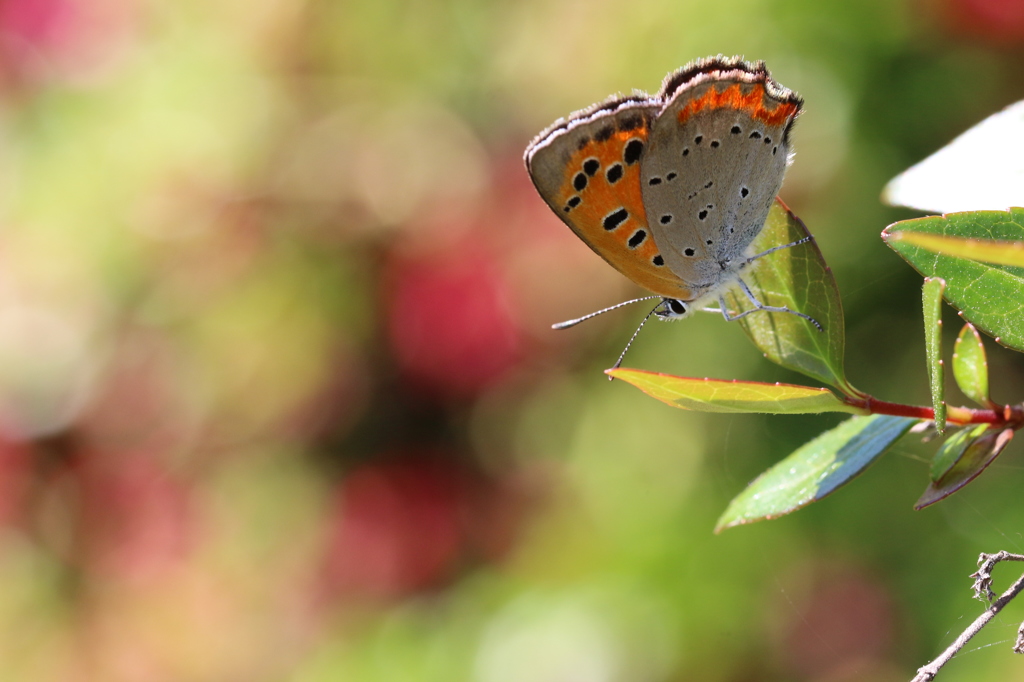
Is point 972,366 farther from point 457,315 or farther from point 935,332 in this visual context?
point 457,315

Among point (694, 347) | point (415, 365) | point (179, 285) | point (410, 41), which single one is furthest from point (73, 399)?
point (694, 347)

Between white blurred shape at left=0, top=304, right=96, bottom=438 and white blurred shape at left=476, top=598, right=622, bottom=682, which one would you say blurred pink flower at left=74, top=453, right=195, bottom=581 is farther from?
white blurred shape at left=476, top=598, right=622, bottom=682

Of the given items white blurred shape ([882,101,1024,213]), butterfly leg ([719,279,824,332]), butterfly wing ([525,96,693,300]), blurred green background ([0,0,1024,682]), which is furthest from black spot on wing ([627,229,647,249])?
blurred green background ([0,0,1024,682])

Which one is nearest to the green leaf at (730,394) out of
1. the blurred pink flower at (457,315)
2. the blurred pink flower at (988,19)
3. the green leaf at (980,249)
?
the green leaf at (980,249)

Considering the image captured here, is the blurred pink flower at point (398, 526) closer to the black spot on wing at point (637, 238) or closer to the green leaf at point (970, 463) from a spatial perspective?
the black spot on wing at point (637, 238)

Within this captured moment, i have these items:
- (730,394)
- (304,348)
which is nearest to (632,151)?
(730,394)

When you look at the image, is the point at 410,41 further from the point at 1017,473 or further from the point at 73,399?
the point at 1017,473
